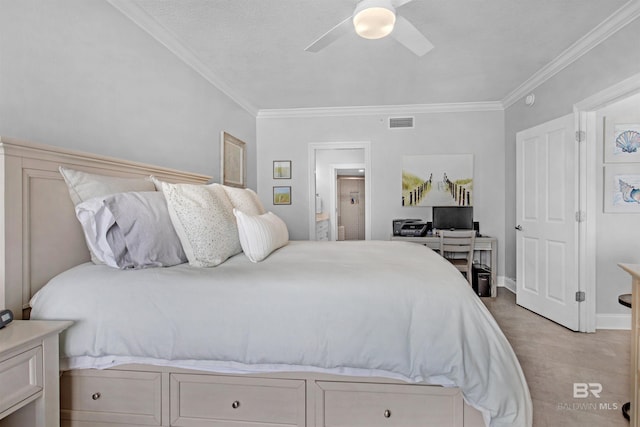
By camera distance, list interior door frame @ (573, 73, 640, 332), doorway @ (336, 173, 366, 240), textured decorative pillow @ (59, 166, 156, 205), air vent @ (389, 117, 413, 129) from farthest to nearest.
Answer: doorway @ (336, 173, 366, 240)
air vent @ (389, 117, 413, 129)
interior door frame @ (573, 73, 640, 332)
textured decorative pillow @ (59, 166, 156, 205)

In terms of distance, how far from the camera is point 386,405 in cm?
138

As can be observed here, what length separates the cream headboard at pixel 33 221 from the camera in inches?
52.4

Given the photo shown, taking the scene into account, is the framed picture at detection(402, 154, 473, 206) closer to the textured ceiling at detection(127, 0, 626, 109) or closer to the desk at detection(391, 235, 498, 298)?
the desk at detection(391, 235, 498, 298)

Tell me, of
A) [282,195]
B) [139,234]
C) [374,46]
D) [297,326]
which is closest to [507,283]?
[282,195]

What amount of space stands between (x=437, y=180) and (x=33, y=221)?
14.2ft

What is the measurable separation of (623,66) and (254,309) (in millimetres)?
3143

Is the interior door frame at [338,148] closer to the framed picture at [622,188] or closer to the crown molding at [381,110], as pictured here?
the crown molding at [381,110]

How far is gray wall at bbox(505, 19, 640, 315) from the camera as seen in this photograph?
7.97 feet

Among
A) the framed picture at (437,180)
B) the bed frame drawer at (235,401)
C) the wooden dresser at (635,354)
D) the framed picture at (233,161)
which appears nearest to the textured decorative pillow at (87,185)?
the bed frame drawer at (235,401)

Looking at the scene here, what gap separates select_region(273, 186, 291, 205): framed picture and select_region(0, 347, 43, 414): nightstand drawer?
12.7ft

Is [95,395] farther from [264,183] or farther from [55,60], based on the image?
[264,183]

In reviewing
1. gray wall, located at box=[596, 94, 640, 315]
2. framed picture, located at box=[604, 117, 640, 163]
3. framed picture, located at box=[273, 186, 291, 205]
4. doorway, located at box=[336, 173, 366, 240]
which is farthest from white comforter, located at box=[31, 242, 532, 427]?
doorway, located at box=[336, 173, 366, 240]

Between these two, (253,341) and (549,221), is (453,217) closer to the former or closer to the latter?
(549,221)

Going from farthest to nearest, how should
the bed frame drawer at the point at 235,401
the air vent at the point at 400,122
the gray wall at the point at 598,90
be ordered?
the air vent at the point at 400,122
the gray wall at the point at 598,90
the bed frame drawer at the point at 235,401
